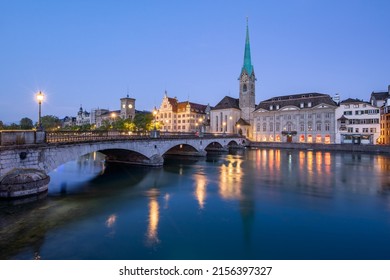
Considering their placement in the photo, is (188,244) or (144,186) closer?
(188,244)

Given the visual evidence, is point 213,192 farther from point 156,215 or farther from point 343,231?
point 343,231

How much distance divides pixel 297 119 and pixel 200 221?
82914 mm

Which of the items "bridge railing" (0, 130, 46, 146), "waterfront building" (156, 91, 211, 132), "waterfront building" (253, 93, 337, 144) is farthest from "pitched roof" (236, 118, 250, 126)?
"bridge railing" (0, 130, 46, 146)

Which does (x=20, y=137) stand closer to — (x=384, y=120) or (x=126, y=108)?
(x=384, y=120)

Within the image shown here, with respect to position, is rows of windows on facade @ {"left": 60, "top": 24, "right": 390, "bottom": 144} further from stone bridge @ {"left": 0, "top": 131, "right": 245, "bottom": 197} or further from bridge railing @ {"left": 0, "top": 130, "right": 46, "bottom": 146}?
bridge railing @ {"left": 0, "top": 130, "right": 46, "bottom": 146}

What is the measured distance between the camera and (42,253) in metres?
11.0

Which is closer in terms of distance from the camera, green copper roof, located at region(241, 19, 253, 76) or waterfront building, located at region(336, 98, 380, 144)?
waterfront building, located at region(336, 98, 380, 144)

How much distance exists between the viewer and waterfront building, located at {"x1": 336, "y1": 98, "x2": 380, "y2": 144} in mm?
73844

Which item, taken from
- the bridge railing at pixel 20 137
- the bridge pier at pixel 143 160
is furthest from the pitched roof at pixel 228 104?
the bridge railing at pixel 20 137

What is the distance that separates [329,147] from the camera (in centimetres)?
7375

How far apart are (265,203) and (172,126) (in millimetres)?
95603

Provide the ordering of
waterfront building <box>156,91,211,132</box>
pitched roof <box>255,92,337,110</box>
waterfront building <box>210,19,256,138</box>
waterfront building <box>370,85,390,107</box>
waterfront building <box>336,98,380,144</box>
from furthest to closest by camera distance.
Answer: waterfront building <box>156,91,211,132</box>
waterfront building <box>210,19,256,138</box>
pitched roof <box>255,92,337,110</box>
waterfront building <box>370,85,390,107</box>
waterfront building <box>336,98,380,144</box>

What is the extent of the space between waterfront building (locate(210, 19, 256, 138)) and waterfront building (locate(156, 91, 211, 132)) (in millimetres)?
7253
